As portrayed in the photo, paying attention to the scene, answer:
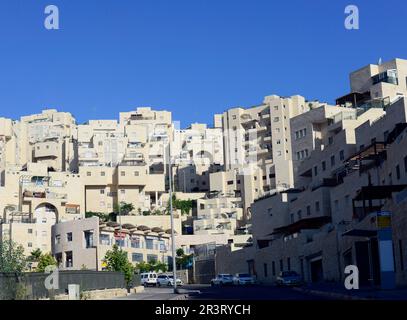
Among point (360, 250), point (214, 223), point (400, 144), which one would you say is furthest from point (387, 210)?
point (214, 223)

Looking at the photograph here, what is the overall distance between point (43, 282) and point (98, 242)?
62.4 metres

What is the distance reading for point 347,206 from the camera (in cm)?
5766

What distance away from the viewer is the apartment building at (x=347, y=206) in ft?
123

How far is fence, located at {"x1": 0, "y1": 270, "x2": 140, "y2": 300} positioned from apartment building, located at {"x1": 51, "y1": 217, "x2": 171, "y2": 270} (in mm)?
48904

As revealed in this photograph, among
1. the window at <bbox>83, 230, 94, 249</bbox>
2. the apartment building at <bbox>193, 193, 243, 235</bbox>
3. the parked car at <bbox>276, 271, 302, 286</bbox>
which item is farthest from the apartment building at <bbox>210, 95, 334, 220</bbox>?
the parked car at <bbox>276, 271, 302, 286</bbox>

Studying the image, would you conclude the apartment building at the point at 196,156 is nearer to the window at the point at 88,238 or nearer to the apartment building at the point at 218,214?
the apartment building at the point at 218,214

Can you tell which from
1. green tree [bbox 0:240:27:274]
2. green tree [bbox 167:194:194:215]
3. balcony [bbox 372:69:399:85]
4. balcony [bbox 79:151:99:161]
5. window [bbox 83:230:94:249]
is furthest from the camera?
balcony [bbox 79:151:99:161]

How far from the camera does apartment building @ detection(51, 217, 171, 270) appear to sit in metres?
91.8

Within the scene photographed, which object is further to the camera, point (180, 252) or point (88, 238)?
point (180, 252)

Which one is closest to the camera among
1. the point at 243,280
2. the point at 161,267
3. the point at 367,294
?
the point at 367,294

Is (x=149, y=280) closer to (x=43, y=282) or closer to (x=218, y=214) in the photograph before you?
(x=43, y=282)

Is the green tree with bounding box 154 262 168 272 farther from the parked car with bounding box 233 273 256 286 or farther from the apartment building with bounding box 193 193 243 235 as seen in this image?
the parked car with bounding box 233 273 256 286

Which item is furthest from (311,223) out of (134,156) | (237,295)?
(134,156)
